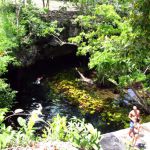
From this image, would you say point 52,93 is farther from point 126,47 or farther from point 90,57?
point 126,47

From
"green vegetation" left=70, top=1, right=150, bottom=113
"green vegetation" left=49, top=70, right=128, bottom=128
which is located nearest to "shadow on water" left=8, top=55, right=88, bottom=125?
"green vegetation" left=49, top=70, right=128, bottom=128

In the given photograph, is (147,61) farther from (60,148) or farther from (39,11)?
(39,11)

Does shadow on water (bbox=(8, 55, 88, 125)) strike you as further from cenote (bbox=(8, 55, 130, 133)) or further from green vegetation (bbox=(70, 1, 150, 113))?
green vegetation (bbox=(70, 1, 150, 113))

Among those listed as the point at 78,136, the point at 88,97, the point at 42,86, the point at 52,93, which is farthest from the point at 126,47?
the point at 42,86

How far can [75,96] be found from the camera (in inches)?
604

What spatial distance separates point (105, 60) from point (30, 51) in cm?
712

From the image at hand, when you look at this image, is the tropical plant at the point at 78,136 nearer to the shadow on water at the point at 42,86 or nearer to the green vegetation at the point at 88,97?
the green vegetation at the point at 88,97

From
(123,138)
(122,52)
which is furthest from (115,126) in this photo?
(123,138)

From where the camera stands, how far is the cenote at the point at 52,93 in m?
13.4

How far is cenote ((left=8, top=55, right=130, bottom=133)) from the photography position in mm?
13438

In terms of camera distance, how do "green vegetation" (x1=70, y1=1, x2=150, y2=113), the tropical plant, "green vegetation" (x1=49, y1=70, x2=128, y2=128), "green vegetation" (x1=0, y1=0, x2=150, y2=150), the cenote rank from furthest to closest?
"green vegetation" (x1=49, y1=70, x2=128, y2=128), the cenote, "green vegetation" (x1=70, y1=1, x2=150, y2=113), "green vegetation" (x1=0, y1=0, x2=150, y2=150), the tropical plant

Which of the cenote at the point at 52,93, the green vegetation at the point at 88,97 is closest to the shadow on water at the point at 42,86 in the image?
the cenote at the point at 52,93

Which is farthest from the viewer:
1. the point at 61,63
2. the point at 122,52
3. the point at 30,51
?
the point at 61,63

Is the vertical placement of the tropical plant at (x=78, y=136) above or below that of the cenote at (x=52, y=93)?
above
